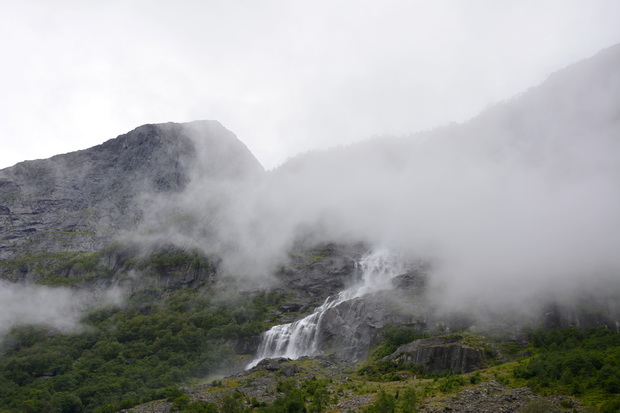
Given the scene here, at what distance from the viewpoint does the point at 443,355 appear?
253ft

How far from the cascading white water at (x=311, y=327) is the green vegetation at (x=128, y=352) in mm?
7583

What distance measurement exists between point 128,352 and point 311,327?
58.2m

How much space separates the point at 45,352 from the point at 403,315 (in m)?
109

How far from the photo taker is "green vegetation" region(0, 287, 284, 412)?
92.3m

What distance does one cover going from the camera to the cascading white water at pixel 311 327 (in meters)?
112

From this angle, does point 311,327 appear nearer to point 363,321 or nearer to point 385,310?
point 363,321

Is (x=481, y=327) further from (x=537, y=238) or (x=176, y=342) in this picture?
(x=176, y=342)

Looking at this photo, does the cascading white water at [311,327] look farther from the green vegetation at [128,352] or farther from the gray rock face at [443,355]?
the gray rock face at [443,355]

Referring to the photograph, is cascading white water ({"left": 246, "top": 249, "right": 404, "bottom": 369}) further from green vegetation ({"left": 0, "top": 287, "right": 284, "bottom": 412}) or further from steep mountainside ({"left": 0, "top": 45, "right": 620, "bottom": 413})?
green vegetation ({"left": 0, "top": 287, "right": 284, "bottom": 412})

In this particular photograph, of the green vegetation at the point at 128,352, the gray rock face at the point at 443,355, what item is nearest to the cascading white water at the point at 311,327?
the green vegetation at the point at 128,352

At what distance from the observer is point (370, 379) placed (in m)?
77.1

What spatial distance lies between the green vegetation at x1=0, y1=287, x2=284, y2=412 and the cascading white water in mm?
7583

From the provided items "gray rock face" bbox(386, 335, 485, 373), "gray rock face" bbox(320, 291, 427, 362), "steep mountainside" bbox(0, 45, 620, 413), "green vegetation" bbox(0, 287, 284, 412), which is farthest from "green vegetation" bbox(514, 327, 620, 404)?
"green vegetation" bbox(0, 287, 284, 412)

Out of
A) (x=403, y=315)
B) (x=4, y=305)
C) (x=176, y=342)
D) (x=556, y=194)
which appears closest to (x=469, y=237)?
(x=556, y=194)
